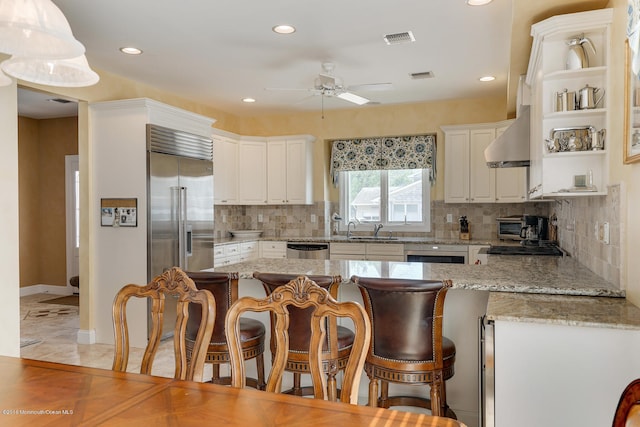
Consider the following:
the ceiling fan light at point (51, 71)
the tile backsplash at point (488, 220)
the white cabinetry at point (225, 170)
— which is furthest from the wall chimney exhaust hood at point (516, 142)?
the white cabinetry at point (225, 170)

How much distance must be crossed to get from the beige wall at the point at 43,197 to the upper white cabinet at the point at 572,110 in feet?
21.7

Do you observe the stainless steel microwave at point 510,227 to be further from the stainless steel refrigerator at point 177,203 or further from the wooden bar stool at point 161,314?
the wooden bar stool at point 161,314

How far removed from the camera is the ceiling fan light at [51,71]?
5.26 ft

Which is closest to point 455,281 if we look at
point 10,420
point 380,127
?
point 10,420

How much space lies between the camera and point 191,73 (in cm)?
465

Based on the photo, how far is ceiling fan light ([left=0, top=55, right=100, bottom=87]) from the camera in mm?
1604

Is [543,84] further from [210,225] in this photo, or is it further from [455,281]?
[210,225]

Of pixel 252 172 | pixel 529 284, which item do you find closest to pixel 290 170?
pixel 252 172

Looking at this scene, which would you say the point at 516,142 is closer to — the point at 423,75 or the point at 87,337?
the point at 423,75

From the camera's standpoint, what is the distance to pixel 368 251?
5609mm

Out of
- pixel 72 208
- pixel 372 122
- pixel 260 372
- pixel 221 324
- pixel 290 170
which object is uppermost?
pixel 372 122

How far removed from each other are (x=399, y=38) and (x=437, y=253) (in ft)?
8.59

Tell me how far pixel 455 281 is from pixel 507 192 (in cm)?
352

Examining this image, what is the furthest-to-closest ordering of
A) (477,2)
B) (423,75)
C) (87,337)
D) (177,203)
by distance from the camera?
(423,75), (177,203), (87,337), (477,2)
